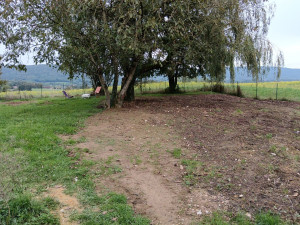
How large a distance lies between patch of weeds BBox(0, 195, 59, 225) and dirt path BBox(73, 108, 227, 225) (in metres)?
1.01

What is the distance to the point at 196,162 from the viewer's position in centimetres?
538

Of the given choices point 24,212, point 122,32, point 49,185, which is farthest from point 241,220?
point 122,32

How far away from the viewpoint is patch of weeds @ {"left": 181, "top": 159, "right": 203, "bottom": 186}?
4.66m

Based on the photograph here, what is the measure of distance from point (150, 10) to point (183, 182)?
6.12 m

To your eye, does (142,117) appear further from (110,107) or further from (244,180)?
(244,180)

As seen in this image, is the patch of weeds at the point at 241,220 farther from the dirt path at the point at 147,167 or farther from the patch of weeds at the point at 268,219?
the dirt path at the point at 147,167

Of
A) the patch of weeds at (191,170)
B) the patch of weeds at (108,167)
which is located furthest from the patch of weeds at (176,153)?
the patch of weeds at (108,167)

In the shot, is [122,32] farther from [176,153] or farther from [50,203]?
[50,203]

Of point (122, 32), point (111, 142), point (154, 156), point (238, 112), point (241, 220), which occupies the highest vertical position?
point (122, 32)

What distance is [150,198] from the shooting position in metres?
4.10

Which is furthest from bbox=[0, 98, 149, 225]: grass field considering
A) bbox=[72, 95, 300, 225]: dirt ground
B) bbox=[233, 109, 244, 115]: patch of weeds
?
bbox=[233, 109, 244, 115]: patch of weeds

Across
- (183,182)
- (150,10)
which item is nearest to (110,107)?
(150,10)

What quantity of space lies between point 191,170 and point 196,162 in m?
0.37

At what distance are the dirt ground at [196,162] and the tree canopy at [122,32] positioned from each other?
7.70 feet
